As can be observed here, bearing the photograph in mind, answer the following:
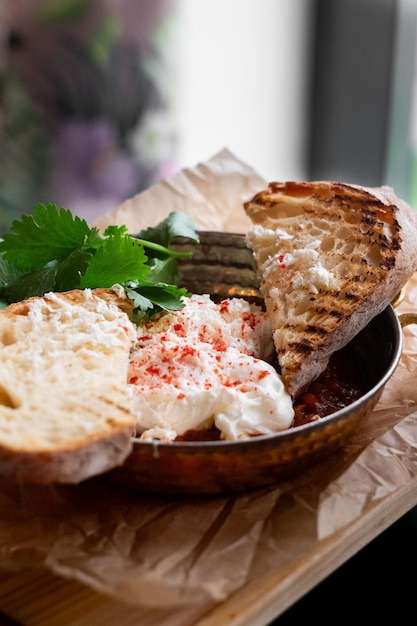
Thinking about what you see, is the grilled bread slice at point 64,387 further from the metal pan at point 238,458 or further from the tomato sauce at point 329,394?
the tomato sauce at point 329,394

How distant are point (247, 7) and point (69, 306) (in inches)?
92.9

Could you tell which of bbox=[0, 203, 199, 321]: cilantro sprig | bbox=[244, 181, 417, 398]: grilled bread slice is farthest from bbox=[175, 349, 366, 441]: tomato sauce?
bbox=[0, 203, 199, 321]: cilantro sprig

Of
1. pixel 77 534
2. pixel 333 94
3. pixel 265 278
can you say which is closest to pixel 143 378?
pixel 77 534

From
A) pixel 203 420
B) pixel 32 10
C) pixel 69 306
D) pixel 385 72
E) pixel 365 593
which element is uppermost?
pixel 32 10

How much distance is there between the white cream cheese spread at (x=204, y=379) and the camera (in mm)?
1175

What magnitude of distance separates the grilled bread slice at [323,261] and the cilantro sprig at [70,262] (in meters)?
0.21

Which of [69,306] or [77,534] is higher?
[69,306]

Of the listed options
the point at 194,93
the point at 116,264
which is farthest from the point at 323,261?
the point at 194,93

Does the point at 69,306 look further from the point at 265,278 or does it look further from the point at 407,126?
the point at 407,126

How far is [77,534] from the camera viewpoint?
1.15 meters

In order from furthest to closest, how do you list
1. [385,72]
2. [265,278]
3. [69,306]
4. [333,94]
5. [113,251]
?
[333,94] → [385,72] → [265,278] → [113,251] → [69,306]

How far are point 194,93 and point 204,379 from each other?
2235mm

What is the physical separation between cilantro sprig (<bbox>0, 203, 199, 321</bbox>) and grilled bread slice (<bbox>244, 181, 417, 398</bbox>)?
214 mm

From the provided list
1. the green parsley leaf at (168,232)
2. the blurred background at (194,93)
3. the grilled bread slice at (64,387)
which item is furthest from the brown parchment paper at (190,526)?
the blurred background at (194,93)
